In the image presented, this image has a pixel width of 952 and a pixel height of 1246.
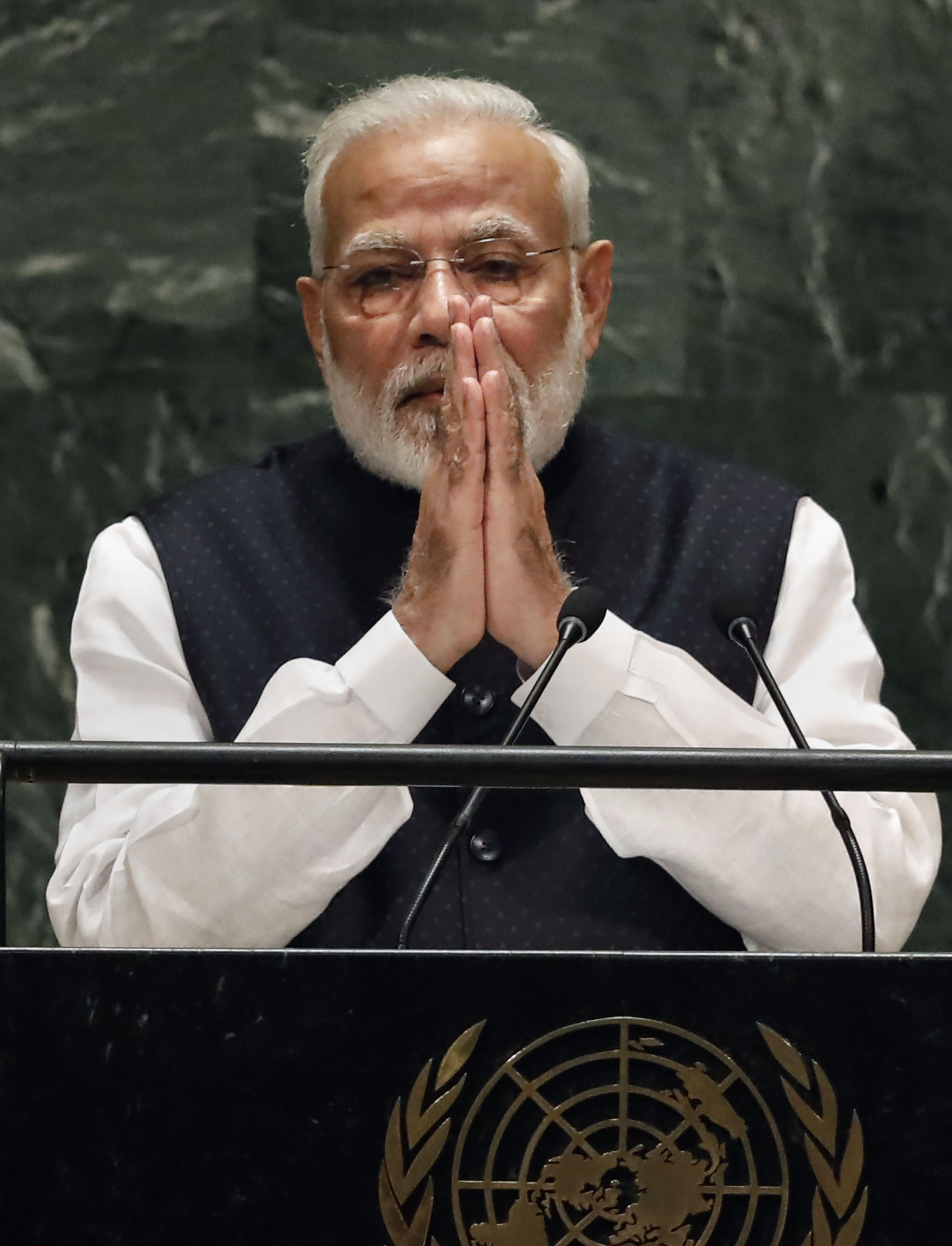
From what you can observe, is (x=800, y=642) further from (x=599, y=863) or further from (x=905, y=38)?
(x=905, y=38)

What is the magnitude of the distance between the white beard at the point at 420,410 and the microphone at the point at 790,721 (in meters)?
0.66

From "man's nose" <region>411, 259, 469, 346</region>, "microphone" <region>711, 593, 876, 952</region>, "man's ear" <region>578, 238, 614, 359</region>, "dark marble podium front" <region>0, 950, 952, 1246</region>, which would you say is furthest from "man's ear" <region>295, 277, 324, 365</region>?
"dark marble podium front" <region>0, 950, 952, 1246</region>

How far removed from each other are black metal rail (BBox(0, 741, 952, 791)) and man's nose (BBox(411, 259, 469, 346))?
3.48 ft

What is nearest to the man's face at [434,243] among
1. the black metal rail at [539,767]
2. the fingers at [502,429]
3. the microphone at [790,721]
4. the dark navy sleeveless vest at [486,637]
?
the dark navy sleeveless vest at [486,637]

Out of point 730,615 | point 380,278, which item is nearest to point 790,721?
point 730,615

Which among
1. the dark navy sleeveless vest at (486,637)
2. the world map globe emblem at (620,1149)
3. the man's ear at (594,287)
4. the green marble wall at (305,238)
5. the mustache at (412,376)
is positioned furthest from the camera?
the green marble wall at (305,238)

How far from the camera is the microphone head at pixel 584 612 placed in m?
1.43

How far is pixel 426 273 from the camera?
→ 2.17m

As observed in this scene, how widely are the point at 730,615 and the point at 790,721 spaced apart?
129 mm

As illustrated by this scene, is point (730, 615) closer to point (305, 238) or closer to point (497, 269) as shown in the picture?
point (497, 269)

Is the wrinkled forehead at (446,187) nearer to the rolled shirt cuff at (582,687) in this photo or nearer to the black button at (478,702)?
the black button at (478,702)

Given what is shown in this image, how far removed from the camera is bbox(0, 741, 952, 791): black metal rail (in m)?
1.15

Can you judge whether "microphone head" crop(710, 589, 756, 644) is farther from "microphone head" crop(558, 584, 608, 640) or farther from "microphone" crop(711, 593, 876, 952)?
"microphone head" crop(558, 584, 608, 640)

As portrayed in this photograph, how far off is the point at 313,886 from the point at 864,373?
1.68 meters
